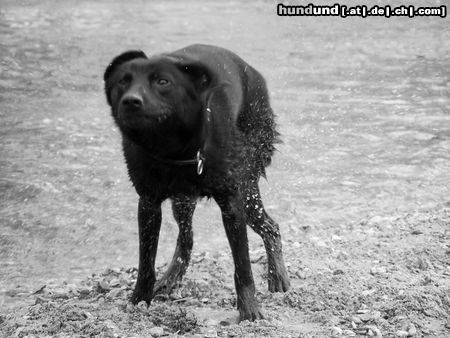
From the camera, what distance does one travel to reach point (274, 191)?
7.62 metres

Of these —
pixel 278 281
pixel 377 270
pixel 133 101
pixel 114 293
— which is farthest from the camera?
pixel 377 270

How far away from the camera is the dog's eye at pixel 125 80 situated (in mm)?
4129

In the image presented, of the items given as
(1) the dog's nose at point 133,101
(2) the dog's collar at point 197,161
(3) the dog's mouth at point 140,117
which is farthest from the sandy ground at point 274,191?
(1) the dog's nose at point 133,101

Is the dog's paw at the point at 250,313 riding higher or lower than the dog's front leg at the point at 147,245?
lower

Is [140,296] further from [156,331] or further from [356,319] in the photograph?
[356,319]

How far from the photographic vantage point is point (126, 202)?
7.42m

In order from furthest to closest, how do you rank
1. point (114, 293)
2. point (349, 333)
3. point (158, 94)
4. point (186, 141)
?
point (114, 293) → point (349, 333) → point (186, 141) → point (158, 94)

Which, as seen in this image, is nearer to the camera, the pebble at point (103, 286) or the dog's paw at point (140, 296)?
the dog's paw at point (140, 296)

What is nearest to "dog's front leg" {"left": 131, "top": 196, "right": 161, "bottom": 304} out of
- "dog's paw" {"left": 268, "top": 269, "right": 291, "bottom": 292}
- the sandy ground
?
the sandy ground

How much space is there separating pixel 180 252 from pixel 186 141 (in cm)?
136

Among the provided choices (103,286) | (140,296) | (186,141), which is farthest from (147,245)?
(186,141)

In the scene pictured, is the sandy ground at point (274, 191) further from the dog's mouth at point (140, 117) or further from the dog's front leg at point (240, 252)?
the dog's mouth at point (140, 117)

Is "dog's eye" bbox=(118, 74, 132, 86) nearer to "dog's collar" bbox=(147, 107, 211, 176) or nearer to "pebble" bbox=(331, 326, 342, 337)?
"dog's collar" bbox=(147, 107, 211, 176)

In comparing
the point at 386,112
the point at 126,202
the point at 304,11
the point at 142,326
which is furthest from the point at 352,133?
the point at 304,11
